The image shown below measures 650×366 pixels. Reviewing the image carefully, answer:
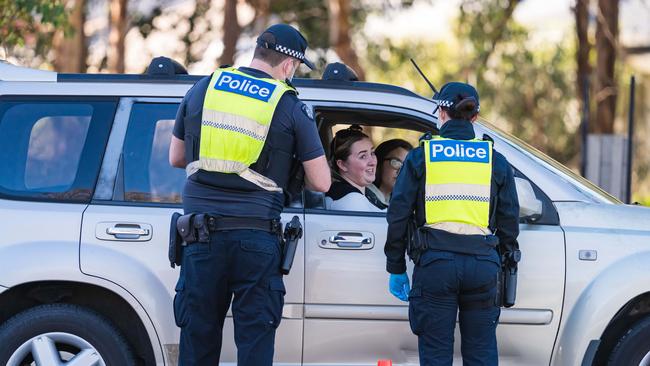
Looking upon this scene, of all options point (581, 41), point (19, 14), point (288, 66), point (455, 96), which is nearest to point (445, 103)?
point (455, 96)

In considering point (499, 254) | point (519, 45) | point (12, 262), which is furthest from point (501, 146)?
point (519, 45)

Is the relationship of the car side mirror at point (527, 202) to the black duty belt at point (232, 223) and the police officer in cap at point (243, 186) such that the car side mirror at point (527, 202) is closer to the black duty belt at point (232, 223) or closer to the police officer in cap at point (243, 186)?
the police officer in cap at point (243, 186)

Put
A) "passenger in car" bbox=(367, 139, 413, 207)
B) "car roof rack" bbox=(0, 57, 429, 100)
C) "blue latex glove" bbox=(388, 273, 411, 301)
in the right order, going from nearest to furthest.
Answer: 1. "blue latex glove" bbox=(388, 273, 411, 301)
2. "car roof rack" bbox=(0, 57, 429, 100)
3. "passenger in car" bbox=(367, 139, 413, 207)

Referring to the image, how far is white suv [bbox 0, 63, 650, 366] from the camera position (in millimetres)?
4820

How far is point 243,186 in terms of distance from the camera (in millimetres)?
4375

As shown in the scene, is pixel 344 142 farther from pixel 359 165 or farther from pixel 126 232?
pixel 126 232

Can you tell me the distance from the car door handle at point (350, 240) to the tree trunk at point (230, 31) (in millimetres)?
11000

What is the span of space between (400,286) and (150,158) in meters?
1.37

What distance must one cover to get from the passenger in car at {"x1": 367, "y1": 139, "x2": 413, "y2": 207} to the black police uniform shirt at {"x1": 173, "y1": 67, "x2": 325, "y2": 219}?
5.96 feet

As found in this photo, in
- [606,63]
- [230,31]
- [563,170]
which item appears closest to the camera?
[563,170]

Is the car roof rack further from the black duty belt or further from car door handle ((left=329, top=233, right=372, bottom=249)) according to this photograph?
the black duty belt

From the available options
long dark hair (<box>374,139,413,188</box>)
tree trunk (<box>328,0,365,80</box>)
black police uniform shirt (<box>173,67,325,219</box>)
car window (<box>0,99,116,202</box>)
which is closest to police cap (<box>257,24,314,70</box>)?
black police uniform shirt (<box>173,67,325,219</box>)

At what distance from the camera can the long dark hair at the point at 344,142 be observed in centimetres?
575

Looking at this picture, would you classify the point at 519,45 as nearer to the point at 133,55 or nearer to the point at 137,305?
the point at 133,55
